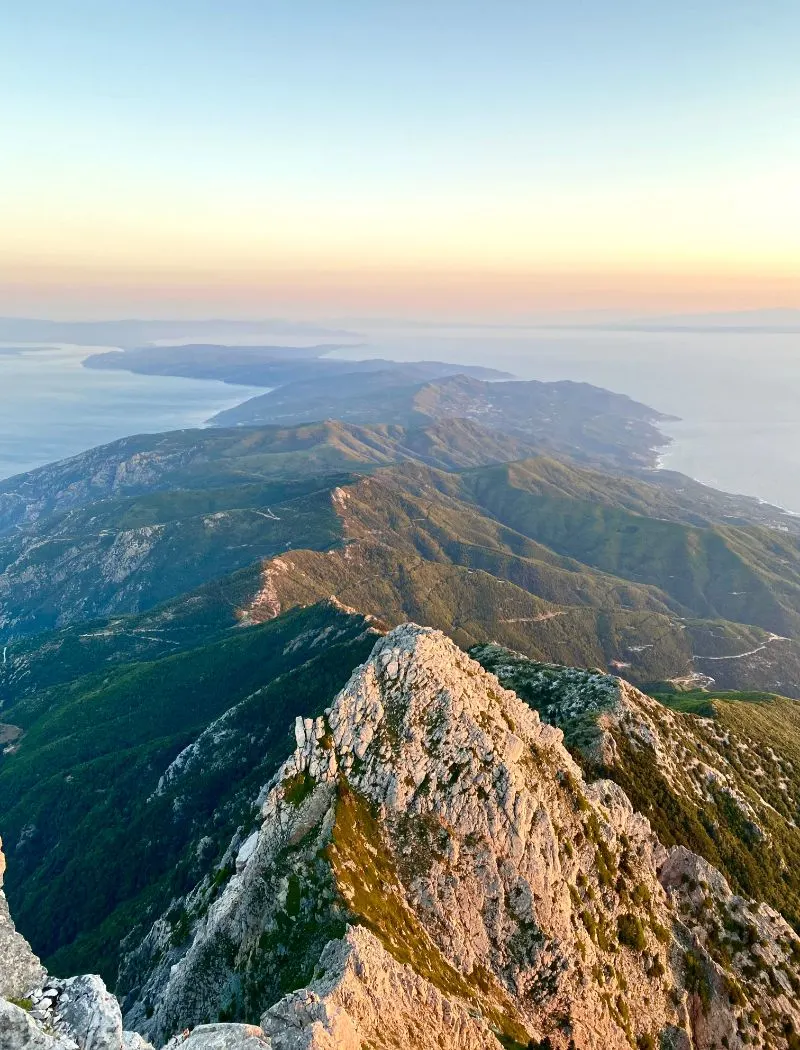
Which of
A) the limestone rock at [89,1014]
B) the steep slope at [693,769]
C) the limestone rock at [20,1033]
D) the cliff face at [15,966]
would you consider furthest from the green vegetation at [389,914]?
the steep slope at [693,769]

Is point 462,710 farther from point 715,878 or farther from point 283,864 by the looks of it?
point 715,878

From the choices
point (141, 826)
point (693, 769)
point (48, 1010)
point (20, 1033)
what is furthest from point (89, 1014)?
point (141, 826)

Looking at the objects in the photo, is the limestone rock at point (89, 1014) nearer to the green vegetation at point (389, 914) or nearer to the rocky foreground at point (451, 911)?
the rocky foreground at point (451, 911)

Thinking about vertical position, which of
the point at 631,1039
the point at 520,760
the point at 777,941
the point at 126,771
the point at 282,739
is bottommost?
the point at 126,771

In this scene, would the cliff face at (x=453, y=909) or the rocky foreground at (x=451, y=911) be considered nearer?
the rocky foreground at (x=451, y=911)

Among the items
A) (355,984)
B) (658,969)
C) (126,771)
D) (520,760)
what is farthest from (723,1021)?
(126,771)

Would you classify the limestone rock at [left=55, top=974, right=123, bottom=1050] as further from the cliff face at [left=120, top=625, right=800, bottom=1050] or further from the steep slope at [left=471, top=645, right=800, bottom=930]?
the steep slope at [left=471, top=645, right=800, bottom=930]

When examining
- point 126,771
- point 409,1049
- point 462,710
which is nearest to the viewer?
point 409,1049
